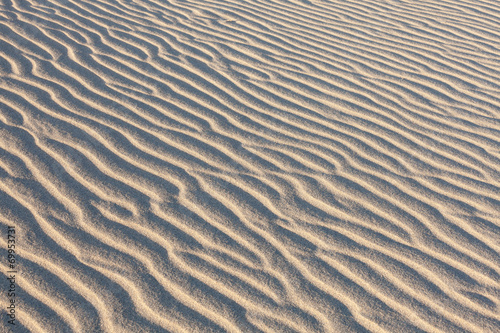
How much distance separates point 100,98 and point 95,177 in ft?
3.37

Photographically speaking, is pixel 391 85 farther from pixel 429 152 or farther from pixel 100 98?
pixel 100 98

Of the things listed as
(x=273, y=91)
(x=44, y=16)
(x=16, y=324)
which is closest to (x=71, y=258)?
(x=16, y=324)

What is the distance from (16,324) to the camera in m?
2.21

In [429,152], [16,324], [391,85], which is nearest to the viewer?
[16,324]

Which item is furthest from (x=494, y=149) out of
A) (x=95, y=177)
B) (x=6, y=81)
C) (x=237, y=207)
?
(x=6, y=81)

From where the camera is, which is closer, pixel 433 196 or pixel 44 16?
pixel 433 196

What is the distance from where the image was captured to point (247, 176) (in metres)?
3.09

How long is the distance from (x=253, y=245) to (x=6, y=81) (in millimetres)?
2809

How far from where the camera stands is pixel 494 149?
3434mm

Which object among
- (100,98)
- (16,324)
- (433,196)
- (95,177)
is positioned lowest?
(16,324)

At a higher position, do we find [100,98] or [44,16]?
[44,16]

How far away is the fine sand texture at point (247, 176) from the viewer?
2.37 meters

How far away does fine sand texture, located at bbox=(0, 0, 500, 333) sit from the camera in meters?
2.37

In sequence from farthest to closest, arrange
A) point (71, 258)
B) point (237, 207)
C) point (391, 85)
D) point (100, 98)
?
point (391, 85) → point (100, 98) → point (237, 207) → point (71, 258)
